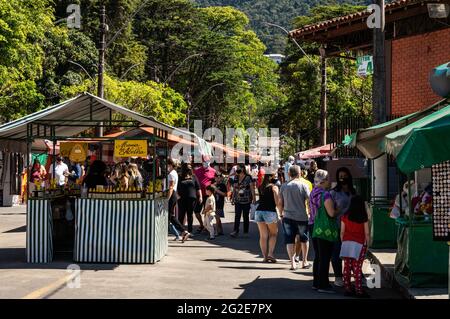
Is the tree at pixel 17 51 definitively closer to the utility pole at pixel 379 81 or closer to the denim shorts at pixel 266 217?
the utility pole at pixel 379 81

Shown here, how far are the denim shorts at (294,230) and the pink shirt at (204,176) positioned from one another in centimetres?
636

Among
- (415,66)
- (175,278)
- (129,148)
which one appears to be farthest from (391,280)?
(415,66)

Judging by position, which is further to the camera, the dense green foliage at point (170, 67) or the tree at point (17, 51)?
the dense green foliage at point (170, 67)

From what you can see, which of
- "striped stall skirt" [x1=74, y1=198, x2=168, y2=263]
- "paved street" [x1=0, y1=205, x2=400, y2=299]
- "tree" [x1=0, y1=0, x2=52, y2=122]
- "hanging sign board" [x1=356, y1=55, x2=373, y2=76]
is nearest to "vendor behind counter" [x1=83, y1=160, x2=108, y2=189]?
"striped stall skirt" [x1=74, y1=198, x2=168, y2=263]

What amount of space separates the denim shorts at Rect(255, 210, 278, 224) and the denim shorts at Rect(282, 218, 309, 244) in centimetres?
65

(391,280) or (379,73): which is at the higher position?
(379,73)

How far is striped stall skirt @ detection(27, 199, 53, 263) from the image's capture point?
1307 cm

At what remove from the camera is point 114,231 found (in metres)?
12.9

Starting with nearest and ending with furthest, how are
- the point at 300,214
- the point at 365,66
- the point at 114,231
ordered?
the point at 114,231
the point at 300,214
the point at 365,66

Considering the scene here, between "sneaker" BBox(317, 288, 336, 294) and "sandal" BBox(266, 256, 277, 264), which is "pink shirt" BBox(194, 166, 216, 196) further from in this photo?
"sneaker" BBox(317, 288, 336, 294)

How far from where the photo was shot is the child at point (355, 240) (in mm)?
10352

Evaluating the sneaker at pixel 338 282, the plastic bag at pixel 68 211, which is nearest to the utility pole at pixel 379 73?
the sneaker at pixel 338 282

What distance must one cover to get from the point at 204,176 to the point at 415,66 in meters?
6.12

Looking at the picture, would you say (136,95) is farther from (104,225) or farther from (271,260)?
(104,225)
